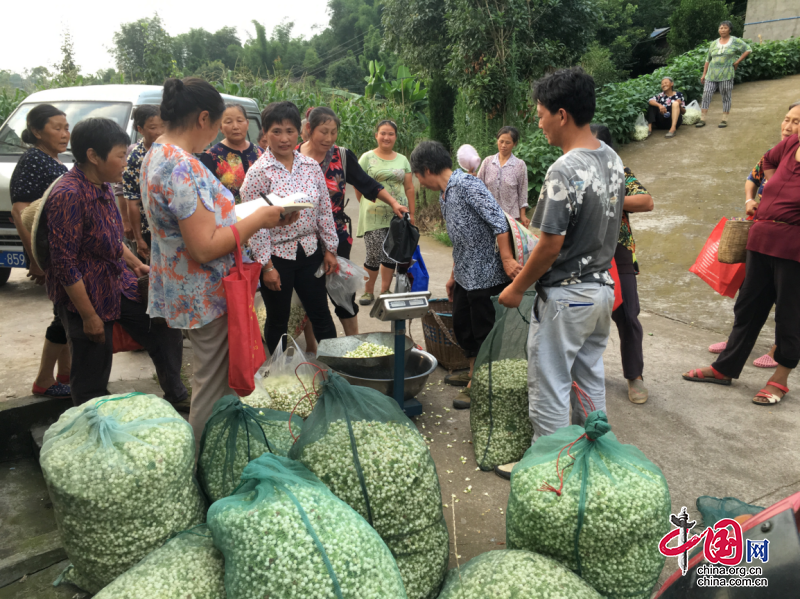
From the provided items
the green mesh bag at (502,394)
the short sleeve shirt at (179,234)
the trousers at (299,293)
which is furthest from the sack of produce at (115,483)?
the green mesh bag at (502,394)

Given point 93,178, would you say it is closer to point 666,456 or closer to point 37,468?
point 37,468

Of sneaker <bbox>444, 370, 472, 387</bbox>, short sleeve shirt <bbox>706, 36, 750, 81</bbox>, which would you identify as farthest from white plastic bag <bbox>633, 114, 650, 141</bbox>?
sneaker <bbox>444, 370, 472, 387</bbox>

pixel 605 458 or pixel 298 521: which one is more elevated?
pixel 298 521

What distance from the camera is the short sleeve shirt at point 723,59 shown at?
1109 cm

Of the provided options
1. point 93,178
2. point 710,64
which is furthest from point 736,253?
point 710,64

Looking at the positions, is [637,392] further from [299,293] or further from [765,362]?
[299,293]

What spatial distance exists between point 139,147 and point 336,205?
5.12 feet

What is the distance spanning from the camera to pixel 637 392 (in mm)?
3986

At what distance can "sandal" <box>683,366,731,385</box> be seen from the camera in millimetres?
4270

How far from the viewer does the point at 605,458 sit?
6.71 ft

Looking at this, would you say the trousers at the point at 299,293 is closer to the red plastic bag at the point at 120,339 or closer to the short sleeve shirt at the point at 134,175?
the red plastic bag at the point at 120,339

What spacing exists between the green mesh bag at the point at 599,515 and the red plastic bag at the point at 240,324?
1.22m

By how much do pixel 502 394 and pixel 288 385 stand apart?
1.19 meters

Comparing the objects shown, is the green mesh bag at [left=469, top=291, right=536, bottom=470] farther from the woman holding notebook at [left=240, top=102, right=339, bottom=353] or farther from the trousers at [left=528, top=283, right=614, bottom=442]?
the woman holding notebook at [left=240, top=102, right=339, bottom=353]
